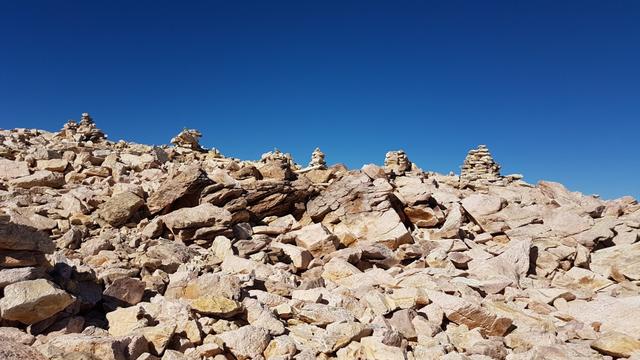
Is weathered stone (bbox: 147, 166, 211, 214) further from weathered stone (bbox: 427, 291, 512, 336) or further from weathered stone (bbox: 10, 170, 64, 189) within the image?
weathered stone (bbox: 427, 291, 512, 336)

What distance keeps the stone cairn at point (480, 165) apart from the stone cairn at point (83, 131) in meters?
39.9

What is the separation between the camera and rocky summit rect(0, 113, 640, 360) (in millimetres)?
10547

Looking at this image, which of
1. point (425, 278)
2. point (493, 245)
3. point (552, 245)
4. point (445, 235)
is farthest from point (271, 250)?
point (552, 245)

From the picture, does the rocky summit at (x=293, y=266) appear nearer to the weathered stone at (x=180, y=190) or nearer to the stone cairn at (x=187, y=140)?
the weathered stone at (x=180, y=190)

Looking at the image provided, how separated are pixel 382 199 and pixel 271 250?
24.6 feet

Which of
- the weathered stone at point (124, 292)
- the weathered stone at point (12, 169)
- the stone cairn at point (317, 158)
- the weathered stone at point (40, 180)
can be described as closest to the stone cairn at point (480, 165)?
the stone cairn at point (317, 158)

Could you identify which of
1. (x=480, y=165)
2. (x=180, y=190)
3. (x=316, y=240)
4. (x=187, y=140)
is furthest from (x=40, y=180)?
(x=480, y=165)

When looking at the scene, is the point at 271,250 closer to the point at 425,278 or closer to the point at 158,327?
the point at 425,278

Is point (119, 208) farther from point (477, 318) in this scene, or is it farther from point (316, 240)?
point (477, 318)

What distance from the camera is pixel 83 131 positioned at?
4069 centimetres

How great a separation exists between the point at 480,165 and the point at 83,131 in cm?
4382

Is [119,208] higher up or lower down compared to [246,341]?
higher up

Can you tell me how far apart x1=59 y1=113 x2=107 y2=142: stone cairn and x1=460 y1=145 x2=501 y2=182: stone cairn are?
39.9 meters

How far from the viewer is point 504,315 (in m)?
14.0
